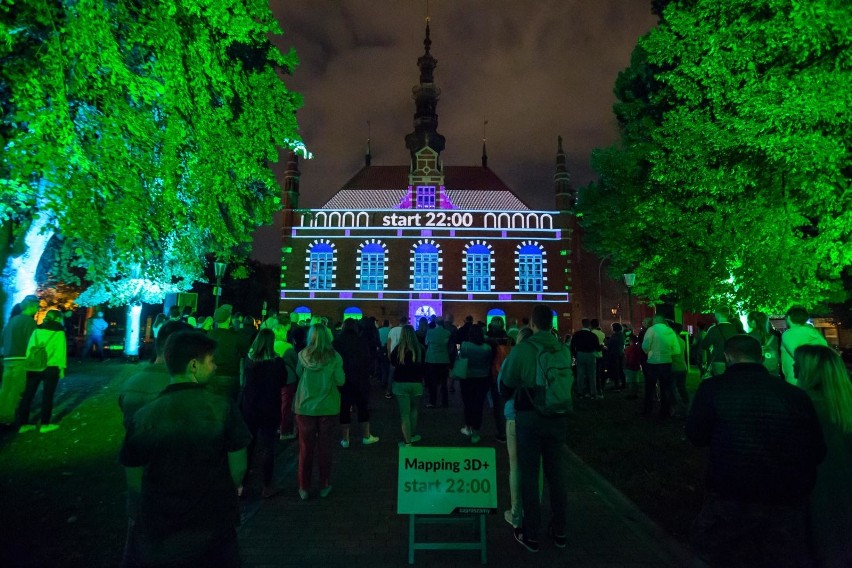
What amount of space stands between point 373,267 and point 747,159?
29.8 meters

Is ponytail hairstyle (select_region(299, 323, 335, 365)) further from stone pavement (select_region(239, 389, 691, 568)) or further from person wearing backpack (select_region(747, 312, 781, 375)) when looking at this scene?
person wearing backpack (select_region(747, 312, 781, 375))

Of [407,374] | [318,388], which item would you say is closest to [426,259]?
[407,374]

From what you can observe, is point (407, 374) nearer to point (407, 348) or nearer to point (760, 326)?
point (407, 348)

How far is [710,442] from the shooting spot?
3205 mm

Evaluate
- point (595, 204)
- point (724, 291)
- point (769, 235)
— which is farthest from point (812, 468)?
point (595, 204)

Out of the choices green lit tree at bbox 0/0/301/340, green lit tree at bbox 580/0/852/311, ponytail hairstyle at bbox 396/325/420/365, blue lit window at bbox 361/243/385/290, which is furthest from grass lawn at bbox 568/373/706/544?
blue lit window at bbox 361/243/385/290

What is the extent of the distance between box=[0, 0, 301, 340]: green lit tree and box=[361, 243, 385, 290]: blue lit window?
98.7 feet

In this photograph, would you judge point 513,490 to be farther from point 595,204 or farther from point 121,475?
point 595,204

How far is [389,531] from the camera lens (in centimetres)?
517

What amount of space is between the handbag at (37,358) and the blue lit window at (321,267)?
32642 millimetres

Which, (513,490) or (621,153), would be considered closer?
(513,490)

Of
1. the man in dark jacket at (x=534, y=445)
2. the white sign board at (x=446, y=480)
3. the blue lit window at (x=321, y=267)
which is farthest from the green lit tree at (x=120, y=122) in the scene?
the blue lit window at (x=321, y=267)

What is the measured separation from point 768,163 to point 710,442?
1370cm

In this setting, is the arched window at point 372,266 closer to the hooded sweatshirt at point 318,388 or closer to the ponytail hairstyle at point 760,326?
the ponytail hairstyle at point 760,326
